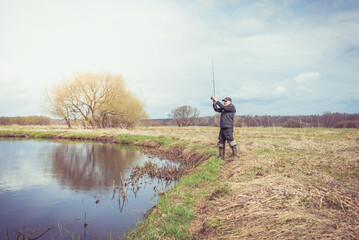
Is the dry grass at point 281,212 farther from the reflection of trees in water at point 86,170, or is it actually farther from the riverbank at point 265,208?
the reflection of trees in water at point 86,170

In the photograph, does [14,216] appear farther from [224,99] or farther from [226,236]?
[224,99]

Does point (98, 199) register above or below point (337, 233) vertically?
below

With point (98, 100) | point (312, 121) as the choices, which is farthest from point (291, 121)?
point (98, 100)

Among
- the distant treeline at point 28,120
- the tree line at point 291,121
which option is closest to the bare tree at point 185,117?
the tree line at point 291,121

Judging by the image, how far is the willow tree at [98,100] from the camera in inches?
1302

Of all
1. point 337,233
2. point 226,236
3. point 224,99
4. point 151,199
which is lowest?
point 151,199

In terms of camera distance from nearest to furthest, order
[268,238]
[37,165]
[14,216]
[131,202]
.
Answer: [268,238], [14,216], [131,202], [37,165]

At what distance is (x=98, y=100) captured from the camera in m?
33.4

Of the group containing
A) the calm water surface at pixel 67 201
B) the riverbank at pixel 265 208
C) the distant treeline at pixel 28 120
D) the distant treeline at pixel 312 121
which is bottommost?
the calm water surface at pixel 67 201

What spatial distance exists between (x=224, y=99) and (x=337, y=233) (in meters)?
6.13

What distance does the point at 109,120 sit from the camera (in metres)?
34.8

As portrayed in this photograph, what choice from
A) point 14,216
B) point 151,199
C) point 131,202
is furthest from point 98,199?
point 14,216

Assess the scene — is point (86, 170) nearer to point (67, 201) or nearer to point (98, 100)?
point (67, 201)

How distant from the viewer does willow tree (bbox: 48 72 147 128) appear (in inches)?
1302
